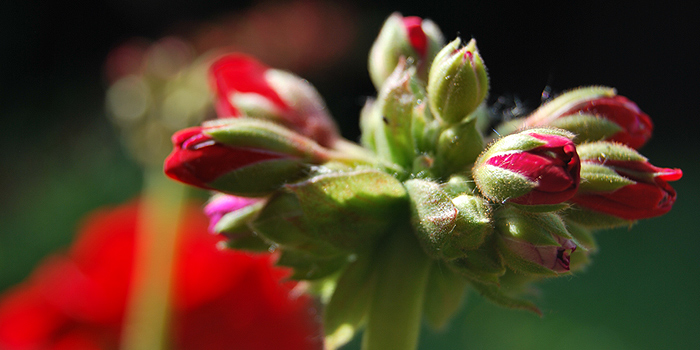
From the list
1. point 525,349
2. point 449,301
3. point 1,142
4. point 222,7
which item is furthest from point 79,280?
point 222,7

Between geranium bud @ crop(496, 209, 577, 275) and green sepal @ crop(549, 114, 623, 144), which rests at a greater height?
green sepal @ crop(549, 114, 623, 144)

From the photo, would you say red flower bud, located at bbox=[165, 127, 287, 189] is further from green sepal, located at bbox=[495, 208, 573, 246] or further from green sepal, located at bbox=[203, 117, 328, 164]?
green sepal, located at bbox=[495, 208, 573, 246]

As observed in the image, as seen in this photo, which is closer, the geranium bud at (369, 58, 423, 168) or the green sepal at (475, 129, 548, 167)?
the green sepal at (475, 129, 548, 167)

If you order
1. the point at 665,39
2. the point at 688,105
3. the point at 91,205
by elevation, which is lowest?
the point at 688,105

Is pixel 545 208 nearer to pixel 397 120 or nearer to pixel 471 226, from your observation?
pixel 471 226

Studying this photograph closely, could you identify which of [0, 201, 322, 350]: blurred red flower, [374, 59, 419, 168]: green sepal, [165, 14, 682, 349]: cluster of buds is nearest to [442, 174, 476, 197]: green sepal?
[165, 14, 682, 349]: cluster of buds

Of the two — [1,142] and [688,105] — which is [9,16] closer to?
[1,142]
